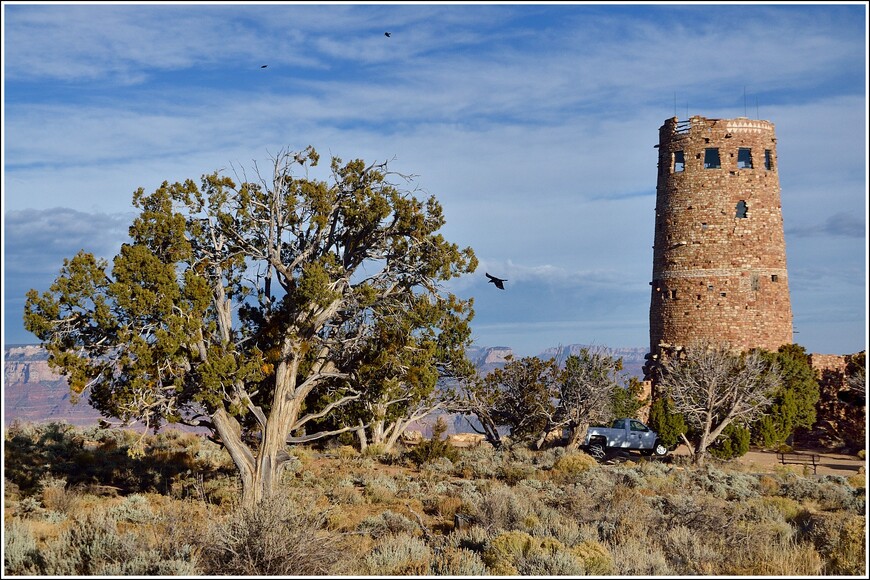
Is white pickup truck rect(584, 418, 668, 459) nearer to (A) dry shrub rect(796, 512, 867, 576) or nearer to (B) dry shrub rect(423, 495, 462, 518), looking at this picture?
(B) dry shrub rect(423, 495, 462, 518)

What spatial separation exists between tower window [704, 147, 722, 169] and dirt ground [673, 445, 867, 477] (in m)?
12.7

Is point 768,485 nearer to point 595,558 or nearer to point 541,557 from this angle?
point 595,558

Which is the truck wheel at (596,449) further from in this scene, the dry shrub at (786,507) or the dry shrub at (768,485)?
the dry shrub at (786,507)

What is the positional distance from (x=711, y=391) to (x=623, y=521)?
16.6m

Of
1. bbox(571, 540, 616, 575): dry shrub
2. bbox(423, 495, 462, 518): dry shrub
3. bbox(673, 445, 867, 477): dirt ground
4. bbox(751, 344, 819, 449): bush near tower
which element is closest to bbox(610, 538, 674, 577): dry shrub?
bbox(571, 540, 616, 575): dry shrub

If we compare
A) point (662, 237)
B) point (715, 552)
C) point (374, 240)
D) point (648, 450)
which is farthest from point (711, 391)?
point (715, 552)

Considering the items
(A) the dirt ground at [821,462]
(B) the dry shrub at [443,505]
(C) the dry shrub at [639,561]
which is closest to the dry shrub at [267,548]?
(C) the dry shrub at [639,561]

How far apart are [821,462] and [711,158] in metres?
14.1

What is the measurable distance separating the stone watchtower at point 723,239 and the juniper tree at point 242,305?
23.3 m

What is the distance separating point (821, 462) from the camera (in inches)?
1394

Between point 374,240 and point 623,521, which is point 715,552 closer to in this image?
point 623,521

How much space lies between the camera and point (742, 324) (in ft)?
131

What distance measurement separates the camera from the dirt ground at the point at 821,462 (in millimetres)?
31953

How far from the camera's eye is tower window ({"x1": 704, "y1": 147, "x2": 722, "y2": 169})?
4081cm
